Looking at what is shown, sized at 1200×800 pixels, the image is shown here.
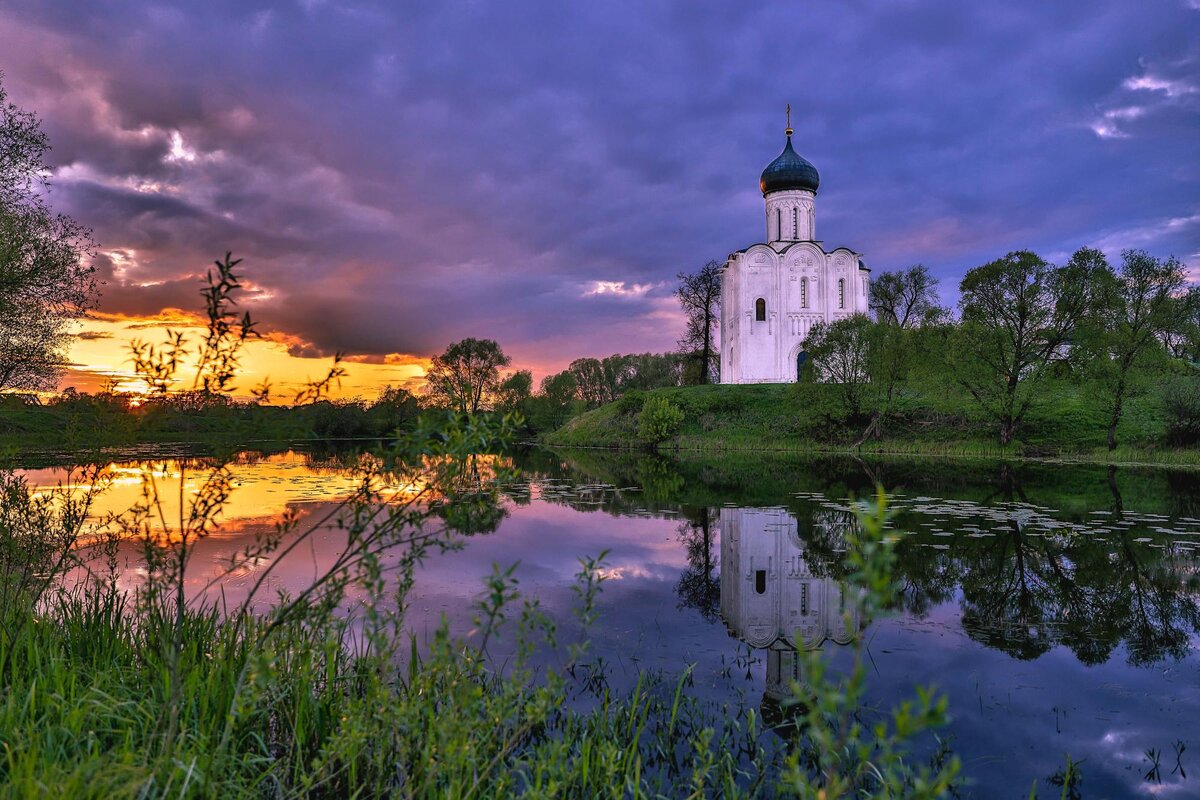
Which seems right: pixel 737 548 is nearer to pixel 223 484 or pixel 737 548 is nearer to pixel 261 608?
pixel 261 608

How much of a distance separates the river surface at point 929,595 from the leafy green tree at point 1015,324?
45.6 feet

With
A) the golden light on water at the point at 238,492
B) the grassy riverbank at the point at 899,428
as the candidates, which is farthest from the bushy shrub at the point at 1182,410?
the golden light on water at the point at 238,492

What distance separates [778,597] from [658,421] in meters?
37.4

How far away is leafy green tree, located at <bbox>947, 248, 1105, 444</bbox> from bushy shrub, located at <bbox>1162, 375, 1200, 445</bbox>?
4.84 metres

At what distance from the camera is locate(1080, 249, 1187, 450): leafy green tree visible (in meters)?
30.7

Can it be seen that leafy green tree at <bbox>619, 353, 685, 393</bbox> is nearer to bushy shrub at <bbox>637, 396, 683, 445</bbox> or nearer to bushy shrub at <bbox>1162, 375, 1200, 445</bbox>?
bushy shrub at <bbox>637, 396, 683, 445</bbox>

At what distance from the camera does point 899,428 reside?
4162cm

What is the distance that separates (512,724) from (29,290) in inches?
697

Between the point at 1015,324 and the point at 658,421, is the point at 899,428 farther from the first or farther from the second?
the point at 658,421

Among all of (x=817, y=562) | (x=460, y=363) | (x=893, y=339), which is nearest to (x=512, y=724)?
(x=817, y=562)

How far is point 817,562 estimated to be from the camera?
11930 mm

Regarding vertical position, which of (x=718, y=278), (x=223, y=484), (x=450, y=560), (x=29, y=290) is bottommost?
(x=450, y=560)

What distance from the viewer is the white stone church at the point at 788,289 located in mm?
58156

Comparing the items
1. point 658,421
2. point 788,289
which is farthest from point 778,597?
point 788,289
